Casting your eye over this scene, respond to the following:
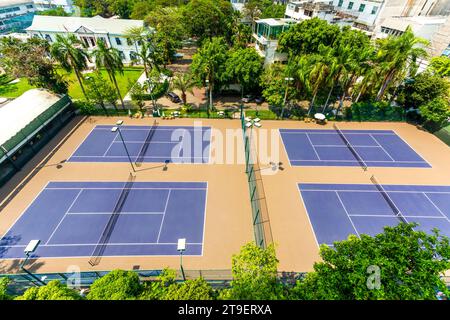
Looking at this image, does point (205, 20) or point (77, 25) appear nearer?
point (77, 25)

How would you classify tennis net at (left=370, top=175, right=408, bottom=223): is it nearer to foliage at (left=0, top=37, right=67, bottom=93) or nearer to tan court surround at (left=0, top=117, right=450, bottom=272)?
tan court surround at (left=0, top=117, right=450, bottom=272)

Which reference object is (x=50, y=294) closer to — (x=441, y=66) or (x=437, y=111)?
(x=437, y=111)

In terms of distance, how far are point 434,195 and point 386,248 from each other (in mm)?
17835

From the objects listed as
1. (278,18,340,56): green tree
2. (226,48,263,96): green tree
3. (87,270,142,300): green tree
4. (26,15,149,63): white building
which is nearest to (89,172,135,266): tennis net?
(87,270,142,300): green tree

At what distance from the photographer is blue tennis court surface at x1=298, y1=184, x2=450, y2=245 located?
60.6 feet

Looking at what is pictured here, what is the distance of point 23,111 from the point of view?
2631 centimetres

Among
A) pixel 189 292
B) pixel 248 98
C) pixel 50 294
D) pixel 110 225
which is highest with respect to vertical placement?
pixel 50 294

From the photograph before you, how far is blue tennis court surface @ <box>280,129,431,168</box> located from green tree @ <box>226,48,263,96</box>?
9547 millimetres

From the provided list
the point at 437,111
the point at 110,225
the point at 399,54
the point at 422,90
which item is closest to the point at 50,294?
the point at 110,225

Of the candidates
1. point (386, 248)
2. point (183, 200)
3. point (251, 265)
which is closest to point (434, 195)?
point (386, 248)

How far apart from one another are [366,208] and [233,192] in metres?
12.7

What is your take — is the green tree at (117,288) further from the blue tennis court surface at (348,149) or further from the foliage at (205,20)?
the foliage at (205,20)

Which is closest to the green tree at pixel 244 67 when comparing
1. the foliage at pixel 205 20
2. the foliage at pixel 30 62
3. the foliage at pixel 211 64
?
the foliage at pixel 211 64

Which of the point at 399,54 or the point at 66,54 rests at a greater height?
the point at 399,54
